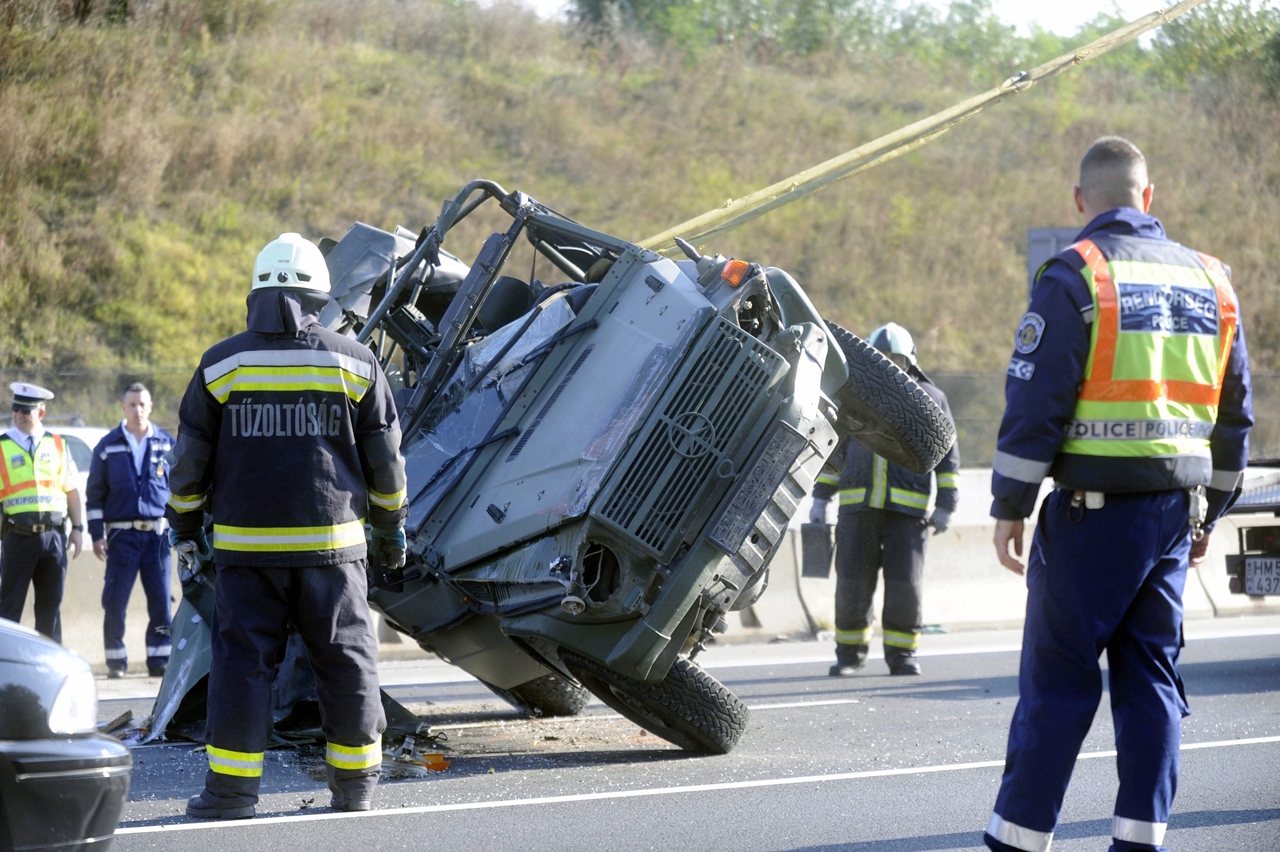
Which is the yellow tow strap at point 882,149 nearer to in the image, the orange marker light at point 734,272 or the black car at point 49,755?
the orange marker light at point 734,272

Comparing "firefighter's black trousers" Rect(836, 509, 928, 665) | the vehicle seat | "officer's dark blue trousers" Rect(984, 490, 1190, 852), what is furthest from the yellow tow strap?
"officer's dark blue trousers" Rect(984, 490, 1190, 852)

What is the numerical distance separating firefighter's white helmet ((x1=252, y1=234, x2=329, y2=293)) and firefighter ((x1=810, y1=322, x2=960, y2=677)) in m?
4.31

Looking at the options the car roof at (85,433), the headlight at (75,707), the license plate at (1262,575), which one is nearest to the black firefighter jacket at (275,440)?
the headlight at (75,707)

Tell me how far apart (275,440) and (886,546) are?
475 centimetres

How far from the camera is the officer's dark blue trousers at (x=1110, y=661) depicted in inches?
136

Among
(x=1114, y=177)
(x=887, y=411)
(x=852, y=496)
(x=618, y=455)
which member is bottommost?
(x=852, y=496)

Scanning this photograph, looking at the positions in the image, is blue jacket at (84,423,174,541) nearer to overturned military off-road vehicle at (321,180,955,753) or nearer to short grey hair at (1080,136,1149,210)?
overturned military off-road vehicle at (321,180,955,753)

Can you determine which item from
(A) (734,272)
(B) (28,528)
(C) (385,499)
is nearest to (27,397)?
(B) (28,528)

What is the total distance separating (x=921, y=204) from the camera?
24391mm

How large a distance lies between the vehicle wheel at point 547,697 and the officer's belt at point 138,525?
10.2 ft

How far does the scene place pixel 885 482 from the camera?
328 inches

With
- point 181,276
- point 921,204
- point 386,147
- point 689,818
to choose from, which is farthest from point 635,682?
point 921,204

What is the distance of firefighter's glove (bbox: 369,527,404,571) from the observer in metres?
4.75

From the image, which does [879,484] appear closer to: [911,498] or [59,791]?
[911,498]
